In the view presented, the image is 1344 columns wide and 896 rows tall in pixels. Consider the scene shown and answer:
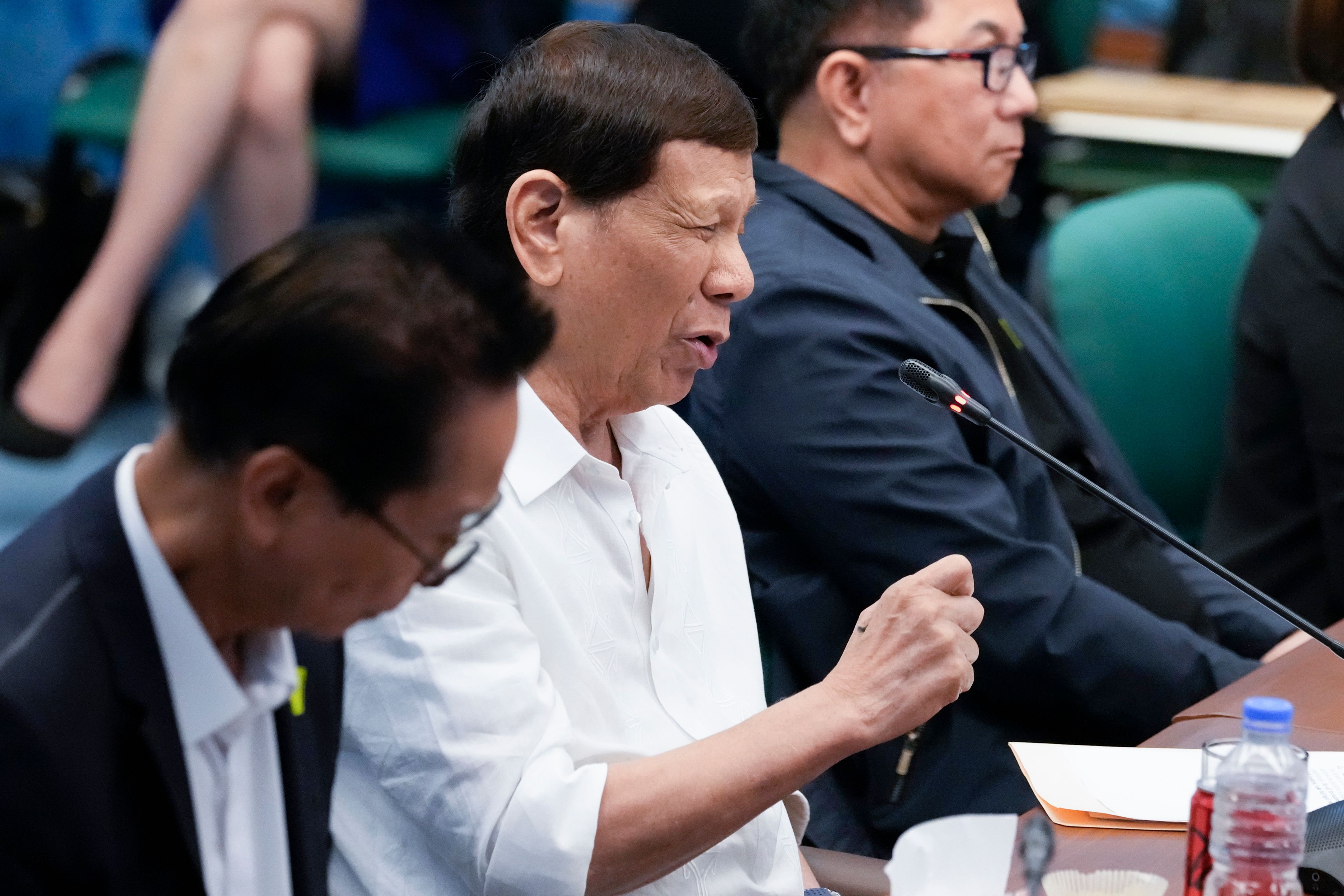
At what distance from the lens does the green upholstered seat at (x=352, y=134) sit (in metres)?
3.62

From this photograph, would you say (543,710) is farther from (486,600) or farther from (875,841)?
(875,841)

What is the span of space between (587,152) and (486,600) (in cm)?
39

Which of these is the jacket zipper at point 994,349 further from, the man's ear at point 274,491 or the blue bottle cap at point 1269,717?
the man's ear at point 274,491

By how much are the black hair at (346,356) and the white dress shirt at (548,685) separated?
31cm

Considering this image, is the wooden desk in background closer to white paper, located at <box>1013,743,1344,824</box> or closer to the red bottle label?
white paper, located at <box>1013,743,1344,824</box>

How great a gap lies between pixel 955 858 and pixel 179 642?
0.55m

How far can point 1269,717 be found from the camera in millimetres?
1093

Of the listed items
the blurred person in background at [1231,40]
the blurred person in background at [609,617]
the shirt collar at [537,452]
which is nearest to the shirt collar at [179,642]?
the blurred person in background at [609,617]

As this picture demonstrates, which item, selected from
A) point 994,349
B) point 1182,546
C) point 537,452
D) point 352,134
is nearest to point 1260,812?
point 1182,546

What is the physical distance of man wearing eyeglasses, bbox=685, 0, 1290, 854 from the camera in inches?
67.5

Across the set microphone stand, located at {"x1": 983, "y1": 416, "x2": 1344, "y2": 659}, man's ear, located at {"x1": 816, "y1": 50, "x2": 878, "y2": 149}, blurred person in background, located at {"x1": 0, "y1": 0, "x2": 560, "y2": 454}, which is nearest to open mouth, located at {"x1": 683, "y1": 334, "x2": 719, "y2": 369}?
microphone stand, located at {"x1": 983, "y1": 416, "x2": 1344, "y2": 659}

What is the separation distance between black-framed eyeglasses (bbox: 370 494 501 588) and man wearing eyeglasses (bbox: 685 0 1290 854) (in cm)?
72

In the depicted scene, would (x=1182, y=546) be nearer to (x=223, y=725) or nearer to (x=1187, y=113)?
(x=223, y=725)

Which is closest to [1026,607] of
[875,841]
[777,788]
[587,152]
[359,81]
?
[875,841]
